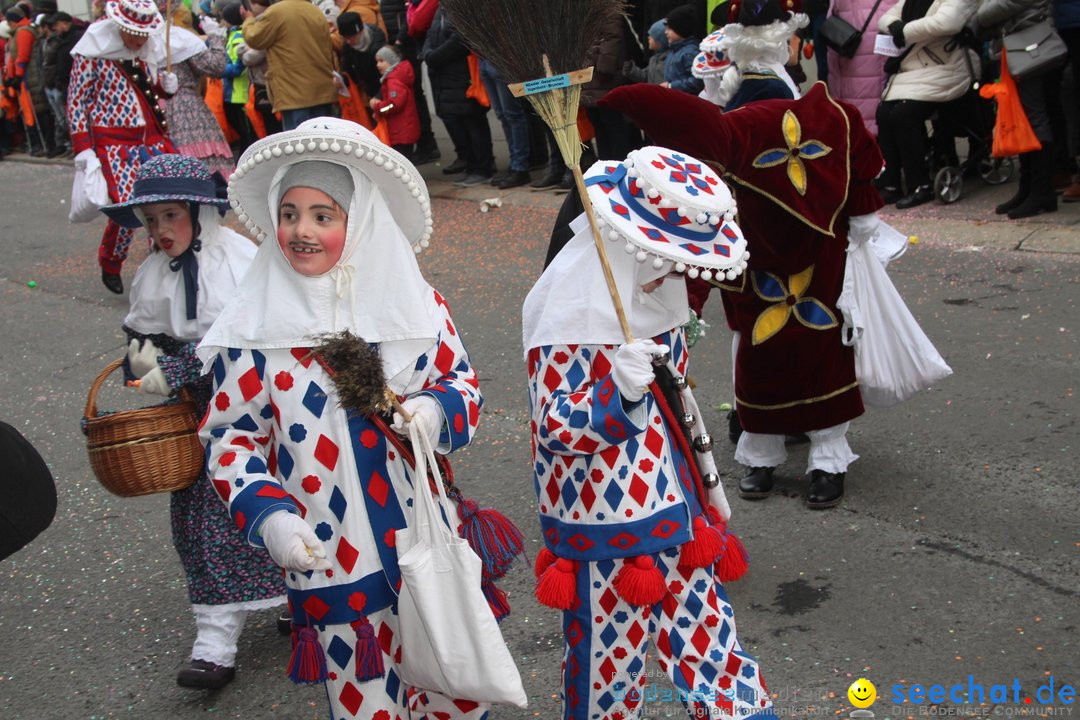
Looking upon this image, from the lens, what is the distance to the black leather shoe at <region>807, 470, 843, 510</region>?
16.0 ft

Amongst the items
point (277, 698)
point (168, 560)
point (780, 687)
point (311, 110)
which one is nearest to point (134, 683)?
point (277, 698)

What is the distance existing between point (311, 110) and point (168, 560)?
23.5ft

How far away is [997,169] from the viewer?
8.96 metres

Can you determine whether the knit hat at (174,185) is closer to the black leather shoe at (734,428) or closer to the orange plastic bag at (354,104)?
the black leather shoe at (734,428)

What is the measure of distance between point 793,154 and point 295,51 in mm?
7699

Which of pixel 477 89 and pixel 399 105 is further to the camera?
pixel 399 105

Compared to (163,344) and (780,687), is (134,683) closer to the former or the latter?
(163,344)

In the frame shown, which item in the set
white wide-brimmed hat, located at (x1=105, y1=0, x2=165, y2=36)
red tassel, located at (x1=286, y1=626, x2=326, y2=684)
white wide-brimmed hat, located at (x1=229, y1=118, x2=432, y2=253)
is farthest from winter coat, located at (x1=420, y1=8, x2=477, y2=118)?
red tassel, located at (x1=286, y1=626, x2=326, y2=684)

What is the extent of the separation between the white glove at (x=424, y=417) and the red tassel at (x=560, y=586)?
1.56 ft

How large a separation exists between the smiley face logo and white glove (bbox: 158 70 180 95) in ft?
20.8

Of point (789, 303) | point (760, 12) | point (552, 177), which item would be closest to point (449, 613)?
point (789, 303)

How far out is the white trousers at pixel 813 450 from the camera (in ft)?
15.9

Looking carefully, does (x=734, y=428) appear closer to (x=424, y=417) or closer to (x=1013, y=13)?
(x=424, y=417)

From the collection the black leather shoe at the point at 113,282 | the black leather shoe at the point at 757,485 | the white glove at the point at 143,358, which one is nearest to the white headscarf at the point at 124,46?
the black leather shoe at the point at 113,282
